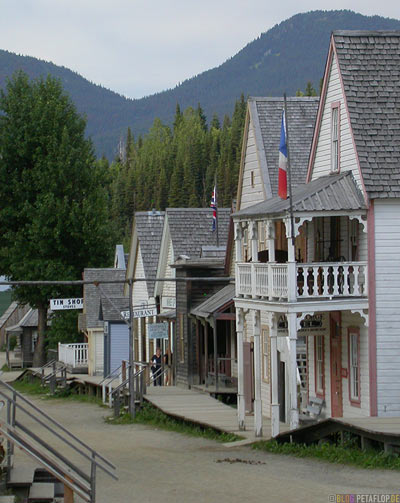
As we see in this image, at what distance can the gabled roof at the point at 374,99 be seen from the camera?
25031mm

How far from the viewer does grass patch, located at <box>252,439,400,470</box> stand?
21.4m

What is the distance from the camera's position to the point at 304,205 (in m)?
24.4

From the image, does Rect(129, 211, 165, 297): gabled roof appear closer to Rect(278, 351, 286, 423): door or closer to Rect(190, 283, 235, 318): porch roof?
Rect(190, 283, 235, 318): porch roof

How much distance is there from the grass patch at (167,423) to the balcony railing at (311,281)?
3.76 metres

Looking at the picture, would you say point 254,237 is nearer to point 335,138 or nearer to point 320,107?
point 335,138

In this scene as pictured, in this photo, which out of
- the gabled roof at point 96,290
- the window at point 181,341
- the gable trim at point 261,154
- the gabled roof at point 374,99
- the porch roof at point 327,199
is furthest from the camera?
the gabled roof at point 96,290

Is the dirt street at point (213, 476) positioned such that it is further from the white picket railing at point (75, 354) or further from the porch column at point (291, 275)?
the white picket railing at point (75, 354)

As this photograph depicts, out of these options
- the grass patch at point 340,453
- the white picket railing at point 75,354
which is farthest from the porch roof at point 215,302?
the white picket railing at point 75,354

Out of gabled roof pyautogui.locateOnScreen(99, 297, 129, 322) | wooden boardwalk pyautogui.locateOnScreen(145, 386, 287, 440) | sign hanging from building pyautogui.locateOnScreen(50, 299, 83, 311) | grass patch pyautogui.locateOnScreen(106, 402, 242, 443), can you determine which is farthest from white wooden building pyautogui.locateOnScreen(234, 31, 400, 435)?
gabled roof pyautogui.locateOnScreen(99, 297, 129, 322)

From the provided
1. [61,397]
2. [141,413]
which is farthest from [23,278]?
[141,413]

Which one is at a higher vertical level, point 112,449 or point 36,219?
point 36,219

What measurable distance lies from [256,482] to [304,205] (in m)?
6.97

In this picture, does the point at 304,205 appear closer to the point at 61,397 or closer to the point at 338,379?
the point at 338,379

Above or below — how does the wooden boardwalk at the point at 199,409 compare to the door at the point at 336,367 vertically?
below
